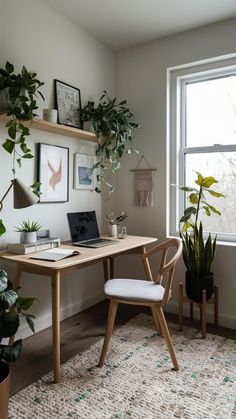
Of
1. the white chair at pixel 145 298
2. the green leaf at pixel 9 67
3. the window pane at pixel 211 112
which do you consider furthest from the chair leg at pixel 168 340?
the green leaf at pixel 9 67

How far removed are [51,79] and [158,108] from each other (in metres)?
Answer: 1.05

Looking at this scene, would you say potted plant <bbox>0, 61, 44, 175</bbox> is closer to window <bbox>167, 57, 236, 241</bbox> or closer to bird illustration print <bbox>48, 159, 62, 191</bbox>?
bird illustration print <bbox>48, 159, 62, 191</bbox>

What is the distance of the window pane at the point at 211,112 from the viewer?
2689mm

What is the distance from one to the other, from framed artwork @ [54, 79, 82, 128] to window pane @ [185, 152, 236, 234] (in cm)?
118

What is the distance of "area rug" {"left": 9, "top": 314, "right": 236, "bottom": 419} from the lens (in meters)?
1.53

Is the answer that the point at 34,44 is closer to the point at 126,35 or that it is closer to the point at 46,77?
the point at 46,77

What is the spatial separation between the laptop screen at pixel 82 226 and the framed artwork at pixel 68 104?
791mm

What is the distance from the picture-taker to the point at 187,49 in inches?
108

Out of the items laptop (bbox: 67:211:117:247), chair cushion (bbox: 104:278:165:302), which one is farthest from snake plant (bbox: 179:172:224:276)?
laptop (bbox: 67:211:117:247)

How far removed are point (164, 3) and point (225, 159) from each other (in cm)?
137

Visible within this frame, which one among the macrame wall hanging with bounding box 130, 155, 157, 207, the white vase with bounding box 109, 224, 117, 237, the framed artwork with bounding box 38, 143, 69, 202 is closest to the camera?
the framed artwork with bounding box 38, 143, 69, 202

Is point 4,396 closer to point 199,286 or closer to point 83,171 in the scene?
point 199,286

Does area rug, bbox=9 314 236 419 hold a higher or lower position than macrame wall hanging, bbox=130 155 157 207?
lower

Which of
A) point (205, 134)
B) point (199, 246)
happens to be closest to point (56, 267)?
point (199, 246)
